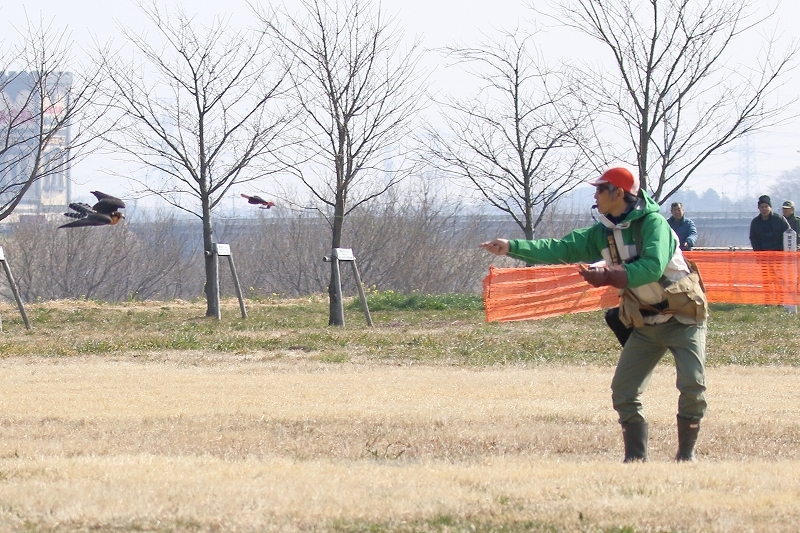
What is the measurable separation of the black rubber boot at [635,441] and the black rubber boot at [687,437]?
8.2 inches

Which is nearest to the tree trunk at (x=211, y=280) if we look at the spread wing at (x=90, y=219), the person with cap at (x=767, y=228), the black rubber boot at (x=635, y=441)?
the spread wing at (x=90, y=219)

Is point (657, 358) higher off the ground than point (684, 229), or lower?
lower

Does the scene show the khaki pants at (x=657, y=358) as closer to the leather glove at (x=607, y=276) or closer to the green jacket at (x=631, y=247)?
the green jacket at (x=631, y=247)

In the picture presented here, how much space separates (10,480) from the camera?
608 centimetres

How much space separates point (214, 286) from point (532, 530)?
1843cm

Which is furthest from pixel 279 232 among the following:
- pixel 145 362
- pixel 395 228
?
pixel 145 362

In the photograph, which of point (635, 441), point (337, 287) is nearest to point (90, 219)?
point (337, 287)

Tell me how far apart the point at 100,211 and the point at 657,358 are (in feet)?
29.2

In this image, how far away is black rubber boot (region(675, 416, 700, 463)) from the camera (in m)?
7.01

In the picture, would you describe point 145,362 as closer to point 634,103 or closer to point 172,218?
point 634,103

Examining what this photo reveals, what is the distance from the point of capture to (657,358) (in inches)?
279

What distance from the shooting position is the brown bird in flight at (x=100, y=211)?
553 inches

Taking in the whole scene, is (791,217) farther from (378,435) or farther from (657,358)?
(657,358)

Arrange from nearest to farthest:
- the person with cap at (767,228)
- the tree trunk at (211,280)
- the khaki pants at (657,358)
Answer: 1. the khaki pants at (657,358)
2. the person with cap at (767,228)
3. the tree trunk at (211,280)
